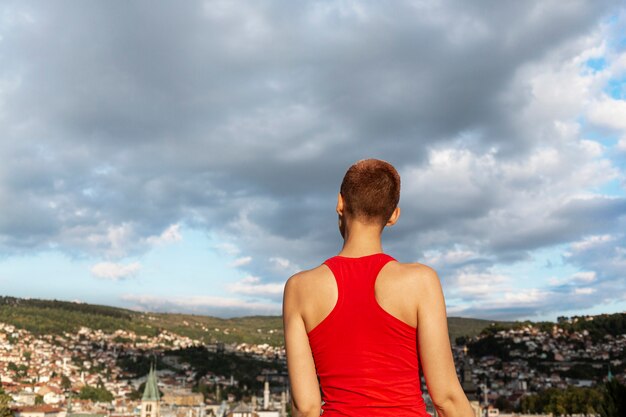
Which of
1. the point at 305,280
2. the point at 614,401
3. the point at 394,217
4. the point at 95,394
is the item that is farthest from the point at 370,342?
the point at 95,394

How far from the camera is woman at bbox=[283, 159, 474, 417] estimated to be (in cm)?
237

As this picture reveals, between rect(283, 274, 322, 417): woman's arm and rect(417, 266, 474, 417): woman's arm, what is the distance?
391 mm

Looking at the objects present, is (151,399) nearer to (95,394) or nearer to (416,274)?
(95,394)

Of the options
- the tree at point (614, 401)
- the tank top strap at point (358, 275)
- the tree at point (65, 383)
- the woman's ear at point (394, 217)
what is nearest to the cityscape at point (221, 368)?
the tree at point (65, 383)

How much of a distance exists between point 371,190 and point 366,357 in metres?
0.60

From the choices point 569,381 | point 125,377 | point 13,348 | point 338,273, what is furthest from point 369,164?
point 13,348

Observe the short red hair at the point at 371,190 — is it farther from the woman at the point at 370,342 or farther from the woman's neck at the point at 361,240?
the woman at the point at 370,342

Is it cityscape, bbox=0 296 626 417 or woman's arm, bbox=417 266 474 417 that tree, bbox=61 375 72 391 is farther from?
woman's arm, bbox=417 266 474 417

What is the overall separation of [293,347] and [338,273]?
313 mm

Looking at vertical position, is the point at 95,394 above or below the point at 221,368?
below

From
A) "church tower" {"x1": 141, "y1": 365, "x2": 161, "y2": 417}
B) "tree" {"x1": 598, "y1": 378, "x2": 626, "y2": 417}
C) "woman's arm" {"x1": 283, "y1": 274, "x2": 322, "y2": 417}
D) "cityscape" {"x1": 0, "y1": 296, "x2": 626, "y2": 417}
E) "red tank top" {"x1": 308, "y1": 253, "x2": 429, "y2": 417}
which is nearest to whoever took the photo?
"red tank top" {"x1": 308, "y1": 253, "x2": 429, "y2": 417}

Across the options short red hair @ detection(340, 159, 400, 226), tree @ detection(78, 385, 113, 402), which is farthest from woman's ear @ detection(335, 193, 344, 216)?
tree @ detection(78, 385, 113, 402)

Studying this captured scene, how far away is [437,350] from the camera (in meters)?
2.41

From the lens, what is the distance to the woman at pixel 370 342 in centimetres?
237
